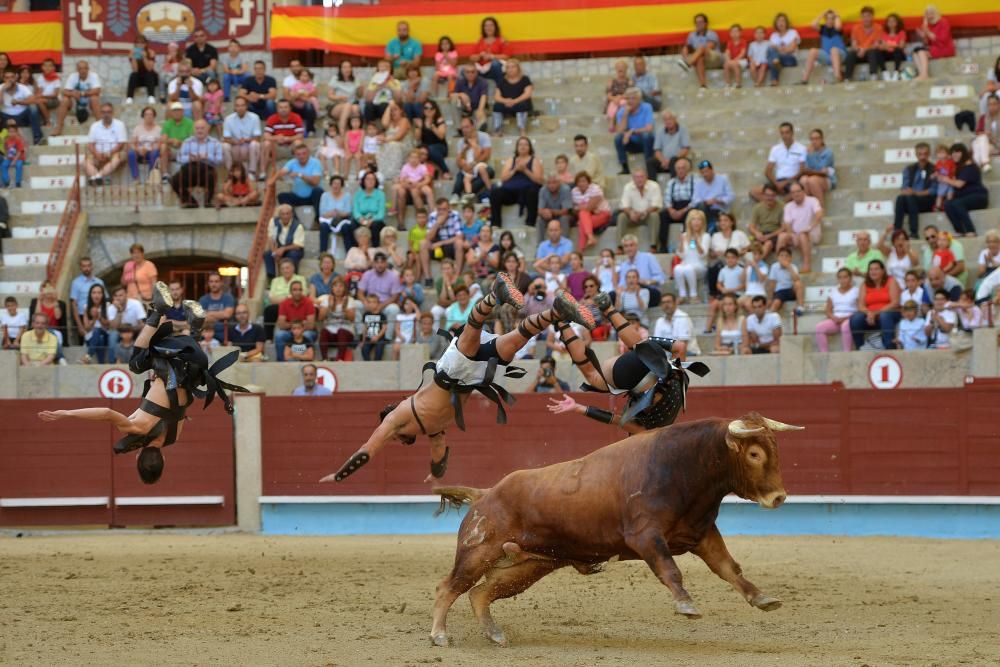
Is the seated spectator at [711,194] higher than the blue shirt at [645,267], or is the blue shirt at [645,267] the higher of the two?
the seated spectator at [711,194]

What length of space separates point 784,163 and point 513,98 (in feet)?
13.7

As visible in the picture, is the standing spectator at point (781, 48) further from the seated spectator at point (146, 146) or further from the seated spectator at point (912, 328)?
the seated spectator at point (146, 146)

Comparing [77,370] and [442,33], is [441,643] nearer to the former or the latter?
[77,370]

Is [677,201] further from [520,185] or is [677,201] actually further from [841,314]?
[841,314]

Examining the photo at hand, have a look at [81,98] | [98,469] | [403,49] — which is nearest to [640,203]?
[403,49]

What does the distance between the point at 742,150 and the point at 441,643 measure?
41.5 feet

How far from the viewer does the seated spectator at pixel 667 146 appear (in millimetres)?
20188

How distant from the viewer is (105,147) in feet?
72.8

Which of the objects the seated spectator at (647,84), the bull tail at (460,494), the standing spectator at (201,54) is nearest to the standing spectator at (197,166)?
the standing spectator at (201,54)

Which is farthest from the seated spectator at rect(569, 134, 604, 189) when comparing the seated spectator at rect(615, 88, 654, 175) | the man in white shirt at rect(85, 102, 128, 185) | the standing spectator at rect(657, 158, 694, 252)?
the man in white shirt at rect(85, 102, 128, 185)

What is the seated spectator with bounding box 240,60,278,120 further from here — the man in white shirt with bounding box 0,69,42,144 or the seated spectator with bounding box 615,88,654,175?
the seated spectator with bounding box 615,88,654,175

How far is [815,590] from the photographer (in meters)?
11.6

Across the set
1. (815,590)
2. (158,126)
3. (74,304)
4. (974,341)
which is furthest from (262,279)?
(815,590)

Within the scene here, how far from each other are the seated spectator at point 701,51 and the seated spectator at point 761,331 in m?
6.38
